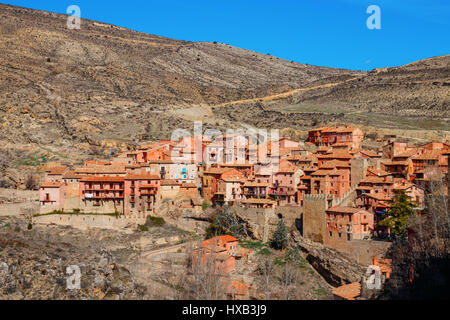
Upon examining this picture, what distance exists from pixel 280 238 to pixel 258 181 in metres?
8.70

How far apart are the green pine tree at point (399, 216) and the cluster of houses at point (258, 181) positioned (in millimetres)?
1362

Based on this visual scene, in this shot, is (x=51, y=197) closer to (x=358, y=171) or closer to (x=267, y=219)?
(x=267, y=219)

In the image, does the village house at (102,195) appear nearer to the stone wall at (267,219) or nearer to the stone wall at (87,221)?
the stone wall at (87,221)

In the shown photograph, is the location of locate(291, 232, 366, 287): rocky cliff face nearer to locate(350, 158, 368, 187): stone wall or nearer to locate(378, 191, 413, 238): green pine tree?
locate(378, 191, 413, 238): green pine tree

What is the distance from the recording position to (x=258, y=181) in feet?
145

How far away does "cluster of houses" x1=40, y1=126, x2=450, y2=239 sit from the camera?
37031 mm

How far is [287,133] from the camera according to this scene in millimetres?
65562

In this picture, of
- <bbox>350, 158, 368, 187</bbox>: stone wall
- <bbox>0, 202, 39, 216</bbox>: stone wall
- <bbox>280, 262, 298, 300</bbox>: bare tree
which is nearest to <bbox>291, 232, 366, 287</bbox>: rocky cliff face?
<bbox>280, 262, 298, 300</bbox>: bare tree

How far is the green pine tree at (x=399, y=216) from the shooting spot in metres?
31.8

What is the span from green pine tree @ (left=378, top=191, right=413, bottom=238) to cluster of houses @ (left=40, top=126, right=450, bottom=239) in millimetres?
1362

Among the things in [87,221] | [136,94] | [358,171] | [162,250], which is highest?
[136,94]

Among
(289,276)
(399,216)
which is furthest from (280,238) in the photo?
(399,216)

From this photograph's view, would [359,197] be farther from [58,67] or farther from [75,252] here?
[58,67]

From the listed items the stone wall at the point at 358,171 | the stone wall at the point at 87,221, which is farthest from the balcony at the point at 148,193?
the stone wall at the point at 358,171
